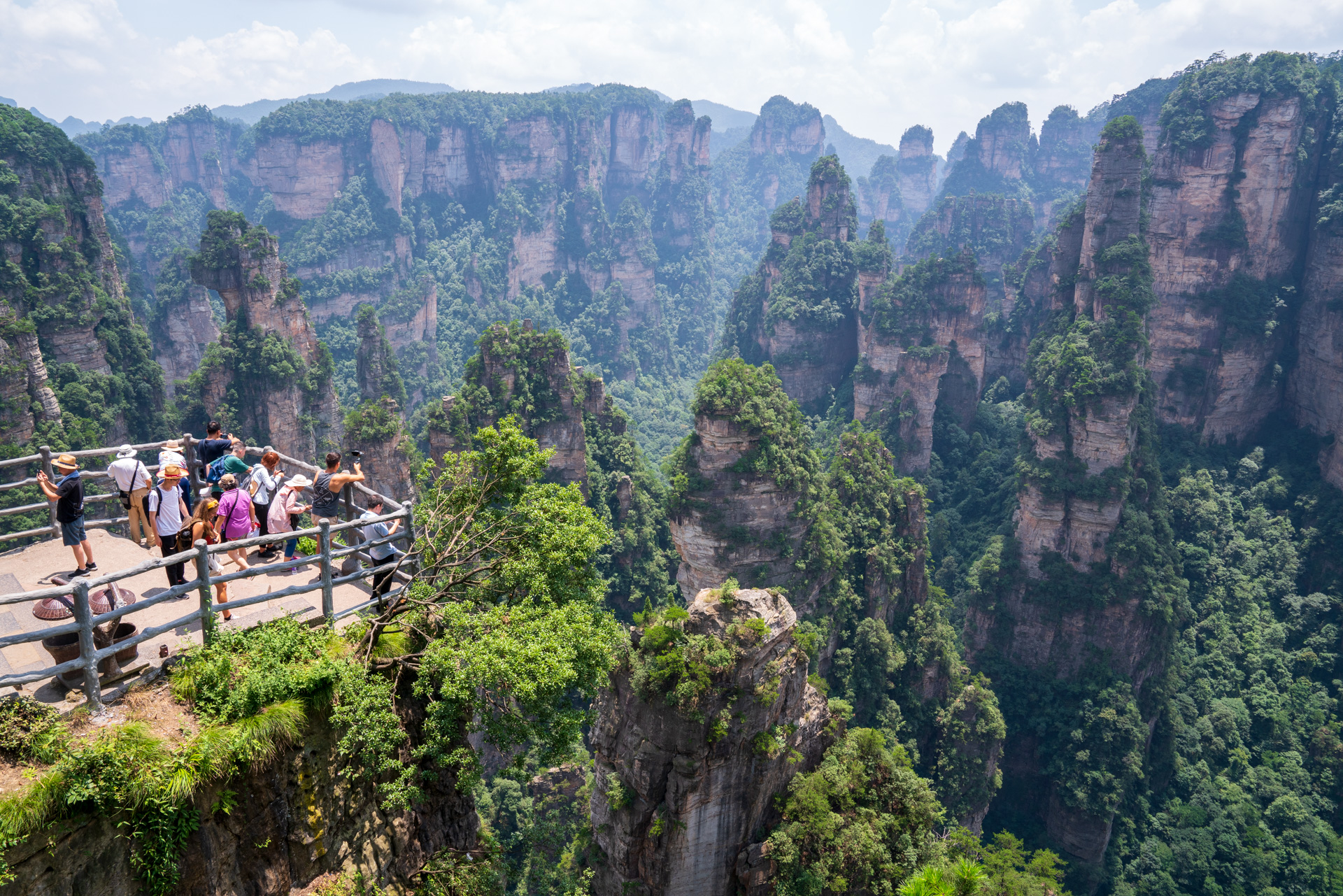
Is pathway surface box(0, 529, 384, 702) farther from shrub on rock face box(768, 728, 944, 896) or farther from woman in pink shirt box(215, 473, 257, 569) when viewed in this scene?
shrub on rock face box(768, 728, 944, 896)

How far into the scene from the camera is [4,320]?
39.0 m

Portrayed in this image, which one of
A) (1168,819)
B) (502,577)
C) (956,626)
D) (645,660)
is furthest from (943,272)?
(502,577)

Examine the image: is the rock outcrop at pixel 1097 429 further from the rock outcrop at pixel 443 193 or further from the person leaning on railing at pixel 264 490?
the rock outcrop at pixel 443 193

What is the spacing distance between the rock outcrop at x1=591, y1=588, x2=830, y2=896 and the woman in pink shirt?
13301 millimetres

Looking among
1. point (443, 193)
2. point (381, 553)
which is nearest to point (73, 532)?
point (381, 553)

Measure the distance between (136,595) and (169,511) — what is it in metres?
1.15

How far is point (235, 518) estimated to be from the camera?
11016 millimetres

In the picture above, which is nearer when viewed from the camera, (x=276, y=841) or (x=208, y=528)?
(x=276, y=841)

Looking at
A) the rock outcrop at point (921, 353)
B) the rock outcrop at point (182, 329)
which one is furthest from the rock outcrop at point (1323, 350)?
the rock outcrop at point (182, 329)

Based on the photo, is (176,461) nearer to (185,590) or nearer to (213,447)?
(213,447)

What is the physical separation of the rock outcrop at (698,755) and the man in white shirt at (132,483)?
13.5 m

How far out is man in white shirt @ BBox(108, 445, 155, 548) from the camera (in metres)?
11.6

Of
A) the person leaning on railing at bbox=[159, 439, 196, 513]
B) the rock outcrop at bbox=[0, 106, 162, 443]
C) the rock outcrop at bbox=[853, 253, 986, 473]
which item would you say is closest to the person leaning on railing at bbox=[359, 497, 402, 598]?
the person leaning on railing at bbox=[159, 439, 196, 513]

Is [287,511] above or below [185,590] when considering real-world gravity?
below
